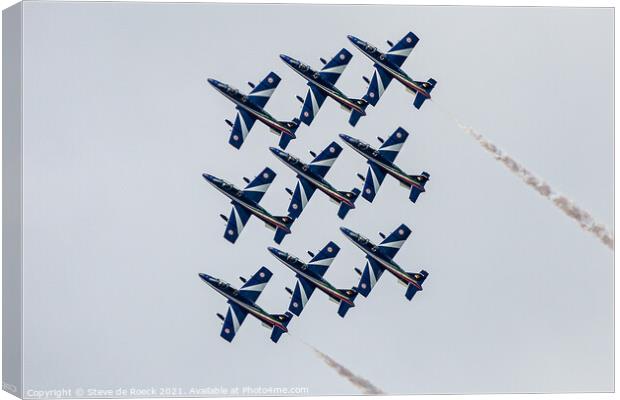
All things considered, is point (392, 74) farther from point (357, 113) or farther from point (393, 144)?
point (393, 144)

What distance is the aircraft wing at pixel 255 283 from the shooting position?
1583 inches

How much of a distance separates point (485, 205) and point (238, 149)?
7.16m

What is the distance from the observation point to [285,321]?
133 feet

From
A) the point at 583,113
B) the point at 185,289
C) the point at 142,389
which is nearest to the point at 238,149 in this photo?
the point at 185,289

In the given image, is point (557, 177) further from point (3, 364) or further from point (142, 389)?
point (3, 364)

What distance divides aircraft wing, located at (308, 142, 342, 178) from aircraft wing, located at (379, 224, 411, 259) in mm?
2555

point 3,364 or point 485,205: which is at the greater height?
point 485,205

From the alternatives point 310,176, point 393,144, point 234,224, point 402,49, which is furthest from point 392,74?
point 234,224

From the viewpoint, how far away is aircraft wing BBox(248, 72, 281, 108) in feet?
133

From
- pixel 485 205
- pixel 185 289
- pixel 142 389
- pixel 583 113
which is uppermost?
pixel 583 113

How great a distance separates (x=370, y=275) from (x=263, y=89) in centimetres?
602

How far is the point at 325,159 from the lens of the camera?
40844 mm

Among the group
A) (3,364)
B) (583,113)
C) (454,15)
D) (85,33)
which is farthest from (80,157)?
(583,113)

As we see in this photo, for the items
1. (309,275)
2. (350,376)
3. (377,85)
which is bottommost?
(350,376)
